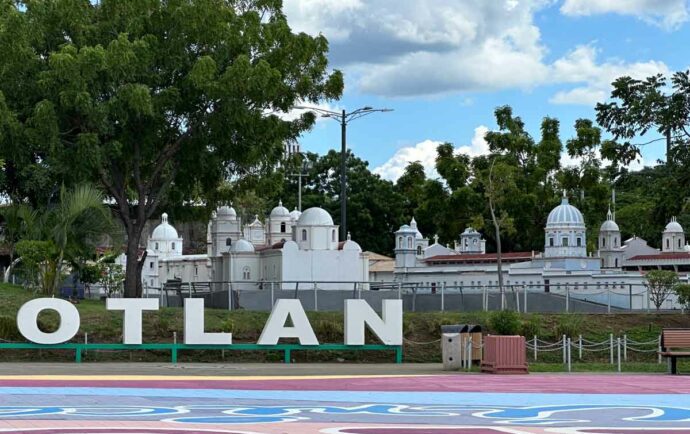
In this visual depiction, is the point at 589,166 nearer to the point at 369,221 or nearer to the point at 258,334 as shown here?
the point at 369,221

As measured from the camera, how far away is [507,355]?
2995 cm

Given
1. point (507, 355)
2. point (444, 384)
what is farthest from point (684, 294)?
point (444, 384)

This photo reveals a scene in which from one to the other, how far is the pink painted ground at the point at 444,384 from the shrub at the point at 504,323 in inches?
371

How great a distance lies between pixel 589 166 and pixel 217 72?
40.9 metres

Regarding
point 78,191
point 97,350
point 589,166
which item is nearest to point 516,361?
point 97,350

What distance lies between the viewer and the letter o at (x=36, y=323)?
32.8 m

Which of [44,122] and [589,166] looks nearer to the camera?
[44,122]

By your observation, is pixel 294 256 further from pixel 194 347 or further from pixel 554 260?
pixel 194 347

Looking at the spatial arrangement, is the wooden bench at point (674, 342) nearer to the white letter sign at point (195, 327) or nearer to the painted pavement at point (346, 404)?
the painted pavement at point (346, 404)

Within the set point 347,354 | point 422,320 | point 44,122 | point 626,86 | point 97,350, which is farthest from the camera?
point 626,86

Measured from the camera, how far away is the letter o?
32.8 meters

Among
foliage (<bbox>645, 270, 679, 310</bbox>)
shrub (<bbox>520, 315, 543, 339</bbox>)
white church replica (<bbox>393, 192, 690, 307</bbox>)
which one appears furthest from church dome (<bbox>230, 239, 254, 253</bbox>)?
shrub (<bbox>520, 315, 543, 339</bbox>)

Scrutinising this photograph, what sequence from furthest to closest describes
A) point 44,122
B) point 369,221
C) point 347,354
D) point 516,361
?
point 369,221, point 44,122, point 347,354, point 516,361

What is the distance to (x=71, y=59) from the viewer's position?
142 feet
